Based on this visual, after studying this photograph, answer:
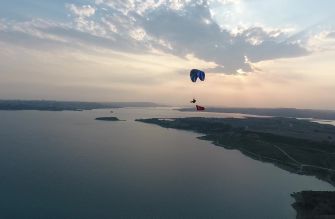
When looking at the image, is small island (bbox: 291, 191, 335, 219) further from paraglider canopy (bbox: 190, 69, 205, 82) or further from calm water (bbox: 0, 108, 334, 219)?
paraglider canopy (bbox: 190, 69, 205, 82)

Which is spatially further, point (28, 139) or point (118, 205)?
point (28, 139)

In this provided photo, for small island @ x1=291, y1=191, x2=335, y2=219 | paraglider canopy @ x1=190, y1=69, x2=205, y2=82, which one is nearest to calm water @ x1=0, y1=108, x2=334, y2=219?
small island @ x1=291, y1=191, x2=335, y2=219

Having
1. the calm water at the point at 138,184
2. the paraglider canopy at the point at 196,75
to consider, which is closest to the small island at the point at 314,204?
the calm water at the point at 138,184

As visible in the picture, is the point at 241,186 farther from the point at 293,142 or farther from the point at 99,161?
the point at 293,142

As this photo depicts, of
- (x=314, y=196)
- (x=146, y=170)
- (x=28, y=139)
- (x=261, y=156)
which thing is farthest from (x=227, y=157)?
(x=28, y=139)

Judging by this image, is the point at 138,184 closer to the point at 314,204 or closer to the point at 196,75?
the point at 196,75
